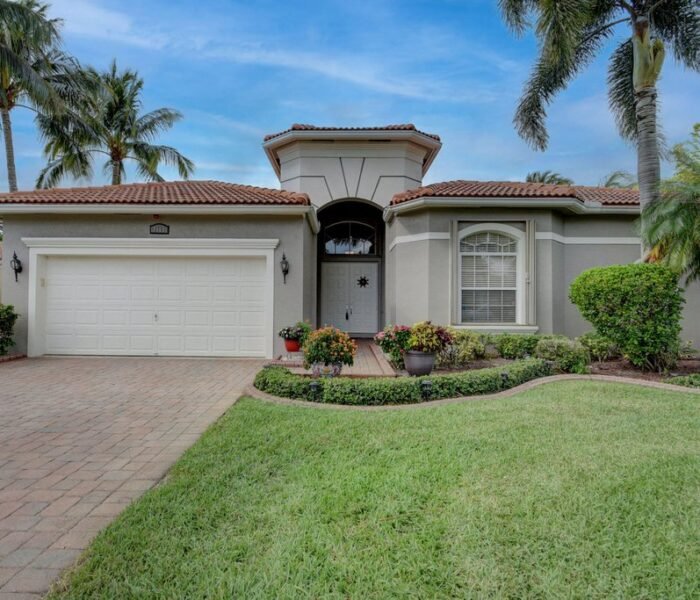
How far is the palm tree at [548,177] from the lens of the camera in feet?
101

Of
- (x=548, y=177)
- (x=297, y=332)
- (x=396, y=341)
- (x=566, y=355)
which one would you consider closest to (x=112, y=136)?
(x=297, y=332)

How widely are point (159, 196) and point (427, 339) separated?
8366 mm

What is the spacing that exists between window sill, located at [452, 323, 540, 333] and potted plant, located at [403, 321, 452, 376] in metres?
3.11

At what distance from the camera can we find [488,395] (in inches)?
268

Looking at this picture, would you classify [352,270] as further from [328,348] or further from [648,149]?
[648,149]

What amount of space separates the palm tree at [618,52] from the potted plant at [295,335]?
354 inches

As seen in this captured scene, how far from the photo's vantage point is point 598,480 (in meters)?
3.55

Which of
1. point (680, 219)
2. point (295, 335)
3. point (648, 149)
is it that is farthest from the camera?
point (648, 149)

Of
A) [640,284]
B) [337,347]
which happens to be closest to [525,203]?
[640,284]

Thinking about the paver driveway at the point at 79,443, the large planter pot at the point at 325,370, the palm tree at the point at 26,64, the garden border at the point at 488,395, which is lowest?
the paver driveway at the point at 79,443

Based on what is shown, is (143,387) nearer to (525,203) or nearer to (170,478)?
(170,478)

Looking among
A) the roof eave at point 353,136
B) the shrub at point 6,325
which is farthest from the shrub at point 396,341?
the shrub at point 6,325

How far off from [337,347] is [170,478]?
13.3 ft

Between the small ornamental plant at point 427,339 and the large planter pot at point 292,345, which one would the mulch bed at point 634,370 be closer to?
the small ornamental plant at point 427,339
